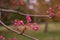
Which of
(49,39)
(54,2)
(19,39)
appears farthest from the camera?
(54,2)

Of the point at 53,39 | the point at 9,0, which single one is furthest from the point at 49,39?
the point at 9,0

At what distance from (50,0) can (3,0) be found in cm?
403

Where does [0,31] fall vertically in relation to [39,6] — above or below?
above

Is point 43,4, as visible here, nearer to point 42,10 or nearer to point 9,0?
point 42,10

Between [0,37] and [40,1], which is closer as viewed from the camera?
[0,37]

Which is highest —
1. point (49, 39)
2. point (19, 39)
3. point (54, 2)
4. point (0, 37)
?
point (0, 37)

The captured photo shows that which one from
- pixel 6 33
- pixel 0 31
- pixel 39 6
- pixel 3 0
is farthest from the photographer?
pixel 39 6

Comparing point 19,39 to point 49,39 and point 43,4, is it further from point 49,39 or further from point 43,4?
point 43,4

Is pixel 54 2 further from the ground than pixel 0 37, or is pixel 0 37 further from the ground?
pixel 0 37

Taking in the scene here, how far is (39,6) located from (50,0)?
30.2 inches

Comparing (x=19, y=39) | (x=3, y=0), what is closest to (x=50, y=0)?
(x=3, y=0)

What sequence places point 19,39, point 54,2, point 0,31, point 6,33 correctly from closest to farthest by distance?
point 0,31 → point 6,33 → point 19,39 → point 54,2

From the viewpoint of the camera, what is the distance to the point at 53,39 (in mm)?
12812

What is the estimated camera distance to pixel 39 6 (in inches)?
663
